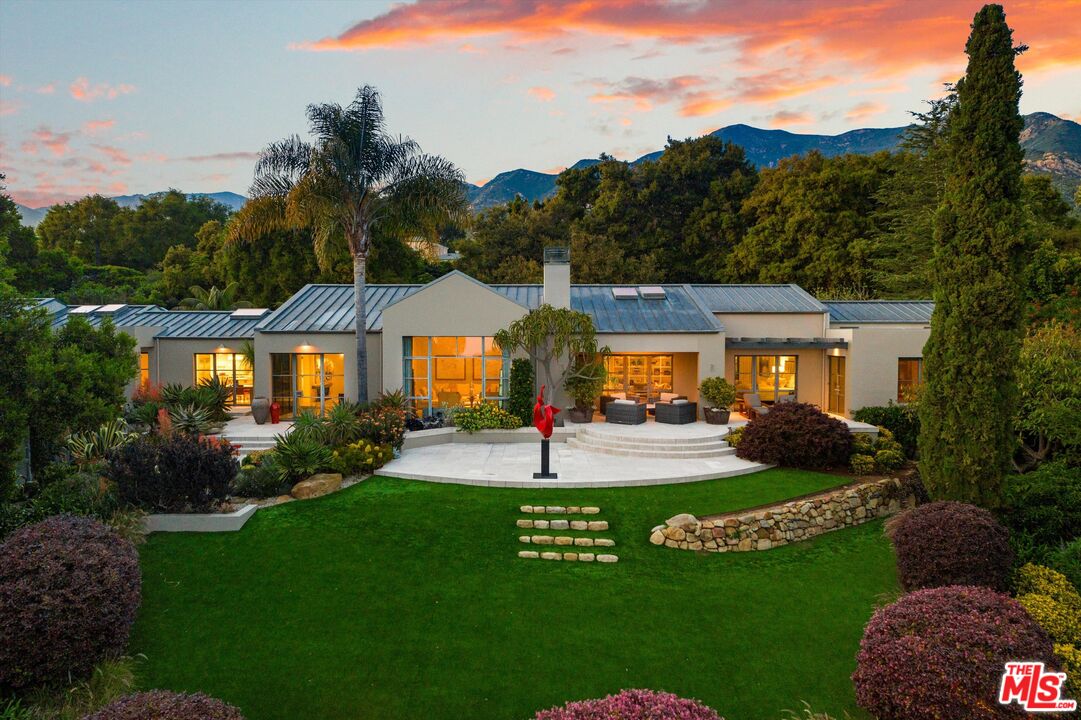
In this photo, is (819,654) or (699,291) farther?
(699,291)

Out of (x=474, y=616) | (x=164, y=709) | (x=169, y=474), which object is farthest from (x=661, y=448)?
(x=164, y=709)

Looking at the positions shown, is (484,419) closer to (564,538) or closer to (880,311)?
(564,538)

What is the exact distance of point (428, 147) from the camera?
1944 centimetres

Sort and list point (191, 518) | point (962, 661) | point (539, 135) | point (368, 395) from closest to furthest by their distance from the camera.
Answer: point (962, 661)
point (191, 518)
point (368, 395)
point (539, 135)

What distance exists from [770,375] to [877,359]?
3.66m

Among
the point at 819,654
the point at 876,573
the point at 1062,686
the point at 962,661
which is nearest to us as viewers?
the point at 962,661

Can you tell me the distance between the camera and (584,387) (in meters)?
17.8

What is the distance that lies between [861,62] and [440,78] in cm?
1447

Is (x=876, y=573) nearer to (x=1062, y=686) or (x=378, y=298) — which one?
(x=1062, y=686)

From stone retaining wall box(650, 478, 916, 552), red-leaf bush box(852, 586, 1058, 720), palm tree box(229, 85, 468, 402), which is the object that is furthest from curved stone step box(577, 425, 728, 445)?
red-leaf bush box(852, 586, 1058, 720)

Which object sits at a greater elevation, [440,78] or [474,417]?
[440,78]

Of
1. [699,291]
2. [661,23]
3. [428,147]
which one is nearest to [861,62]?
[661,23]

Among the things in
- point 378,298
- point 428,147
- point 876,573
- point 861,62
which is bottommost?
point 876,573

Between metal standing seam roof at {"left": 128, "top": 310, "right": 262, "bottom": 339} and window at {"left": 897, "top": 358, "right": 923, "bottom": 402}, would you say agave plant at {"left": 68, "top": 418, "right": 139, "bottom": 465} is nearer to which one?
metal standing seam roof at {"left": 128, "top": 310, "right": 262, "bottom": 339}
